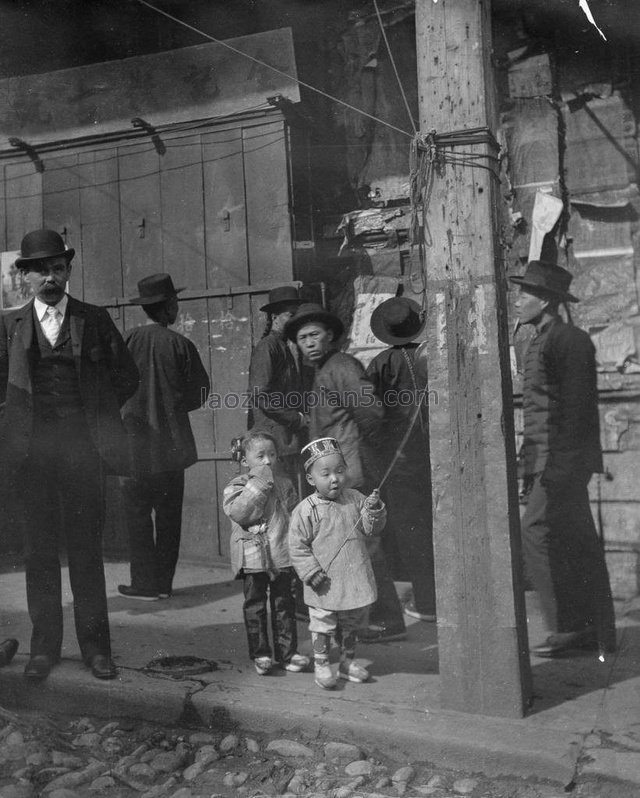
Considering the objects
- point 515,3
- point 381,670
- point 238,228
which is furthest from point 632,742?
point 515,3

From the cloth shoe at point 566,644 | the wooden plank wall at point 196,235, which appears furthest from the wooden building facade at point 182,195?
the cloth shoe at point 566,644

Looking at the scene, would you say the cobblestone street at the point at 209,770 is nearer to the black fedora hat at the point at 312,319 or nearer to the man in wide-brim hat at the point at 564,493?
the man in wide-brim hat at the point at 564,493

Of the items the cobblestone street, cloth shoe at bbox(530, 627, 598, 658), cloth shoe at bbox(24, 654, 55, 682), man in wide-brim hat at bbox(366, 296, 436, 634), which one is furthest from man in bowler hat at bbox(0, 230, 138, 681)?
cloth shoe at bbox(530, 627, 598, 658)

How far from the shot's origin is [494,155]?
3330mm

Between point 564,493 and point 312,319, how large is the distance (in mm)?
1619

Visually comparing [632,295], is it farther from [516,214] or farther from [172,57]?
[172,57]

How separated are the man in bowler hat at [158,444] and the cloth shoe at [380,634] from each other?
146cm

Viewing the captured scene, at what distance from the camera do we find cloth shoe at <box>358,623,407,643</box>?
4.43 m

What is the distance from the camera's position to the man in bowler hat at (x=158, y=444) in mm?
5289

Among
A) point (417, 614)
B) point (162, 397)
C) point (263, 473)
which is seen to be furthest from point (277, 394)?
point (417, 614)

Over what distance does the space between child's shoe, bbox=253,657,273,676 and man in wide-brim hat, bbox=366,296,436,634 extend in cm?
123

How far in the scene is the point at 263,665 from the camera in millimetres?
3820

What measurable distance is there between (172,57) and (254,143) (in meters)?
1.03

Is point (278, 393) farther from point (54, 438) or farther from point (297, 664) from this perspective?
point (297, 664)
